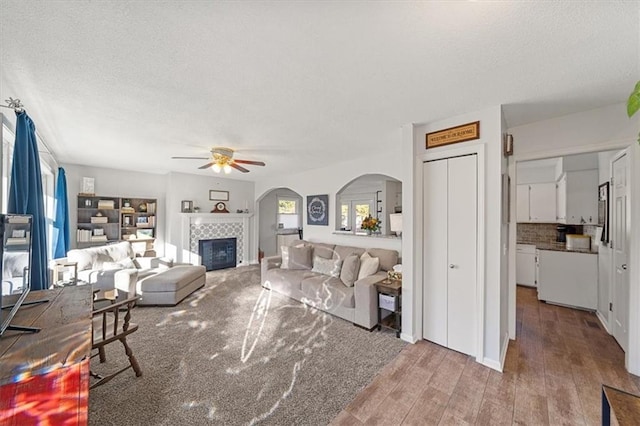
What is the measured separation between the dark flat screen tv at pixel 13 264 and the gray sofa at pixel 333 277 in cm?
280

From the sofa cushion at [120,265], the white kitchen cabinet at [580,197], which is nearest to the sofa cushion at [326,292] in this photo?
the sofa cushion at [120,265]

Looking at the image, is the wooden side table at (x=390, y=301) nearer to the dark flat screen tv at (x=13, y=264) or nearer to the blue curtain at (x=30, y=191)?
the dark flat screen tv at (x=13, y=264)

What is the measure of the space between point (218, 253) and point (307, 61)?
579 cm

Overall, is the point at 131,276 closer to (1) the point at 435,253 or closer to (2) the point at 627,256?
(1) the point at 435,253

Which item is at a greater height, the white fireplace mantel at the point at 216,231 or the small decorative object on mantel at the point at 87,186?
the small decorative object on mantel at the point at 87,186

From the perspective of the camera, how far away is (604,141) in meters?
2.35

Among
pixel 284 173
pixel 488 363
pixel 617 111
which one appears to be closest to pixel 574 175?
pixel 617 111

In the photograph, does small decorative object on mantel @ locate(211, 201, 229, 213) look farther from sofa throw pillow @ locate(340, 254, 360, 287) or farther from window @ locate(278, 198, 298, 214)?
sofa throw pillow @ locate(340, 254, 360, 287)

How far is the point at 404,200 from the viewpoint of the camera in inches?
114

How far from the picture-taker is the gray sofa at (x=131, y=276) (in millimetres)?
3826

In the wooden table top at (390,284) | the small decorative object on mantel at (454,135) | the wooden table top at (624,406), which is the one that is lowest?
the wooden table top at (390,284)

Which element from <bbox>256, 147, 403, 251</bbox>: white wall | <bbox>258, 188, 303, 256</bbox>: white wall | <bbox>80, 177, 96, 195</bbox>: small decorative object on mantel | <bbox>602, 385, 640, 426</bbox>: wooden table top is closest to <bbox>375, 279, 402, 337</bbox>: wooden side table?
<bbox>256, 147, 403, 251</bbox>: white wall

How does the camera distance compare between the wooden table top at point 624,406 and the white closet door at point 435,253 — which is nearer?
the wooden table top at point 624,406

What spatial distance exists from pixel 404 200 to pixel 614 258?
2545mm
